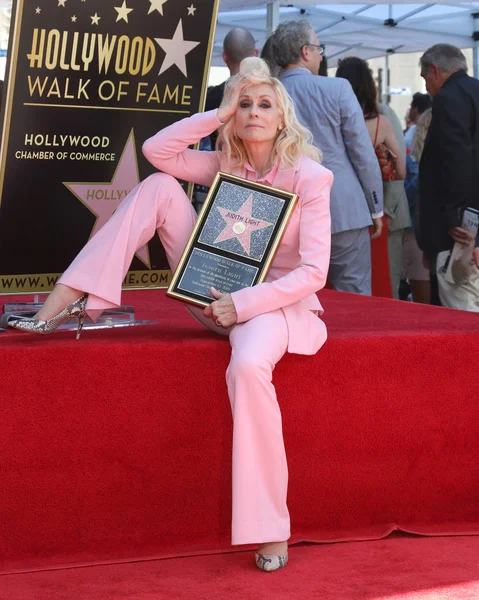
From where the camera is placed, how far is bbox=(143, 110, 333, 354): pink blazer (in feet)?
9.64

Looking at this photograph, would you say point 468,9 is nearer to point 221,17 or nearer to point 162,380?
point 221,17

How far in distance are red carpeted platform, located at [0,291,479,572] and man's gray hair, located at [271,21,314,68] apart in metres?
1.82

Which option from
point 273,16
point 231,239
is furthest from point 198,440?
point 273,16

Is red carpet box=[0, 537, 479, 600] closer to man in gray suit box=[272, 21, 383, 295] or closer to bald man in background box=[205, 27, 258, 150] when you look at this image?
man in gray suit box=[272, 21, 383, 295]

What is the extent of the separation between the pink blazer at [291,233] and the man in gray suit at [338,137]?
1429 millimetres

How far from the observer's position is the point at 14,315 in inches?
122

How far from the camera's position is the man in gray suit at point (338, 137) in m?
4.66

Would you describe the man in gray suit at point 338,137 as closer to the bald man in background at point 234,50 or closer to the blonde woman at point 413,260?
the bald man in background at point 234,50

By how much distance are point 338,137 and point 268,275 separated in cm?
173

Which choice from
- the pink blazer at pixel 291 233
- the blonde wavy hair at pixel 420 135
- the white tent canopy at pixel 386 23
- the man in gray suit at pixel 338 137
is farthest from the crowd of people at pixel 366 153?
the white tent canopy at pixel 386 23

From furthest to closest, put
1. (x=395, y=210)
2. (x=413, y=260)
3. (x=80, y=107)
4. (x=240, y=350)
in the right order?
1. (x=413, y=260)
2. (x=395, y=210)
3. (x=80, y=107)
4. (x=240, y=350)

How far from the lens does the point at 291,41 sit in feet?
15.4

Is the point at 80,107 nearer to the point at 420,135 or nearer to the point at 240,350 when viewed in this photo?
the point at 240,350

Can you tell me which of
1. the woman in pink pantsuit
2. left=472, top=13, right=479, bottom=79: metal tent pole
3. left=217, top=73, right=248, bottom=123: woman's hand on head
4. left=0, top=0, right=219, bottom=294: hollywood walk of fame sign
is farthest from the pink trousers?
left=472, top=13, right=479, bottom=79: metal tent pole
